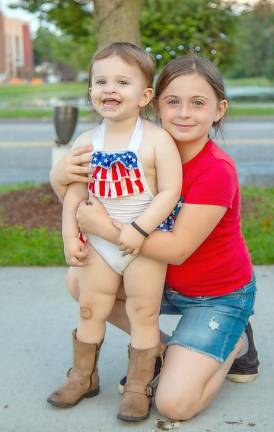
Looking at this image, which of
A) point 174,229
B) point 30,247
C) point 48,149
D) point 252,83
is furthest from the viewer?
point 252,83

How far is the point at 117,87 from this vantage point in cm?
285

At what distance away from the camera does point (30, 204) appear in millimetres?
6621

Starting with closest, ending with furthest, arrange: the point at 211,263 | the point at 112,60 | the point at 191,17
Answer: the point at 112,60 → the point at 211,263 → the point at 191,17

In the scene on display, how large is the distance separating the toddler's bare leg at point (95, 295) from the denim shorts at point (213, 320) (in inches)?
10.9

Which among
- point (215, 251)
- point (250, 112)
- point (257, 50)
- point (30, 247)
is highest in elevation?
→ point (215, 251)

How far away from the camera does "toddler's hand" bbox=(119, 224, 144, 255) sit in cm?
282

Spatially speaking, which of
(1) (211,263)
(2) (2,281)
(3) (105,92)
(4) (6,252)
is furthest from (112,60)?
(4) (6,252)

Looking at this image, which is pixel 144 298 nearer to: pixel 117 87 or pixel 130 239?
pixel 130 239

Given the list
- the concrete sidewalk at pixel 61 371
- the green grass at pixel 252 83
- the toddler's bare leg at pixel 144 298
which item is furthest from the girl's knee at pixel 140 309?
the green grass at pixel 252 83

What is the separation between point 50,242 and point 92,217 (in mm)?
2554

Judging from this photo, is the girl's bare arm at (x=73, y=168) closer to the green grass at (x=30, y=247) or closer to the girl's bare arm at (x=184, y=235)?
the girl's bare arm at (x=184, y=235)

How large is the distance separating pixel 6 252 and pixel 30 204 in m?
1.40

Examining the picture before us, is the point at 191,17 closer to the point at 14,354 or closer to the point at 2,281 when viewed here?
the point at 2,281

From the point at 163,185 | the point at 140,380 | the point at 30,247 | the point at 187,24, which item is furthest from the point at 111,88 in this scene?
the point at 187,24
